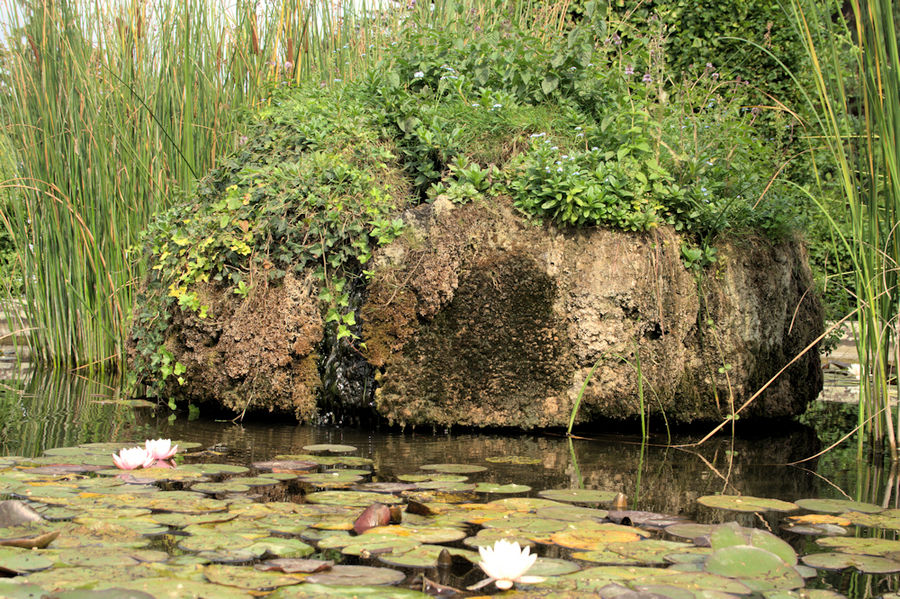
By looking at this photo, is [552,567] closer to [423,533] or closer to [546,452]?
[423,533]

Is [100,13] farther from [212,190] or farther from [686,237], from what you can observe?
[686,237]

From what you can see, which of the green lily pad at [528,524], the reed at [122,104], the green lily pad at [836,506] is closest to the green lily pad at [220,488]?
the green lily pad at [528,524]

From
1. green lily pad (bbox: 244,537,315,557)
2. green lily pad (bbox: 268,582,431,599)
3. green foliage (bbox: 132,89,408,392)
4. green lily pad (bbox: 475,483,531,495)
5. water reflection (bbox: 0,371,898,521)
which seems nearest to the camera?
green lily pad (bbox: 268,582,431,599)

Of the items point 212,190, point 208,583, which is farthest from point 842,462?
point 212,190

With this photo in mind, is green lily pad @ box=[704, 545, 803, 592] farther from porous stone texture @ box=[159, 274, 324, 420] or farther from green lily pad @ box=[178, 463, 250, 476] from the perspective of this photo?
porous stone texture @ box=[159, 274, 324, 420]

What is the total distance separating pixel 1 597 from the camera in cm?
131

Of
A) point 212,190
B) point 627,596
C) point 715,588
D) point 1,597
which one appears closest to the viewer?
point 1,597

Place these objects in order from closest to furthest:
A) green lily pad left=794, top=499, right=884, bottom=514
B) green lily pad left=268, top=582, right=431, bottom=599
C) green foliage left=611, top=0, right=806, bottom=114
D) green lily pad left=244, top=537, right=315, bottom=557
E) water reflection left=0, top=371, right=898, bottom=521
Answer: green lily pad left=268, top=582, right=431, bottom=599 → green lily pad left=244, top=537, right=315, bottom=557 → green lily pad left=794, top=499, right=884, bottom=514 → water reflection left=0, top=371, right=898, bottom=521 → green foliage left=611, top=0, right=806, bottom=114

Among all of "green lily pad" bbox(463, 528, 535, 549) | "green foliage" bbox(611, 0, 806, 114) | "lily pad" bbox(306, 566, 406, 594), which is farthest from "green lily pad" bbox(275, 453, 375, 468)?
"green foliage" bbox(611, 0, 806, 114)

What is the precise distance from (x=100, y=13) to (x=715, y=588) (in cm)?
539

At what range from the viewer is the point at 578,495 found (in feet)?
7.80

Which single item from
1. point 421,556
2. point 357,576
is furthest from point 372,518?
point 357,576

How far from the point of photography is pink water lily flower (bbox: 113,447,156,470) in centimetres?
246

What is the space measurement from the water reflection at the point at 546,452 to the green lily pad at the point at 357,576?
1.02 metres
